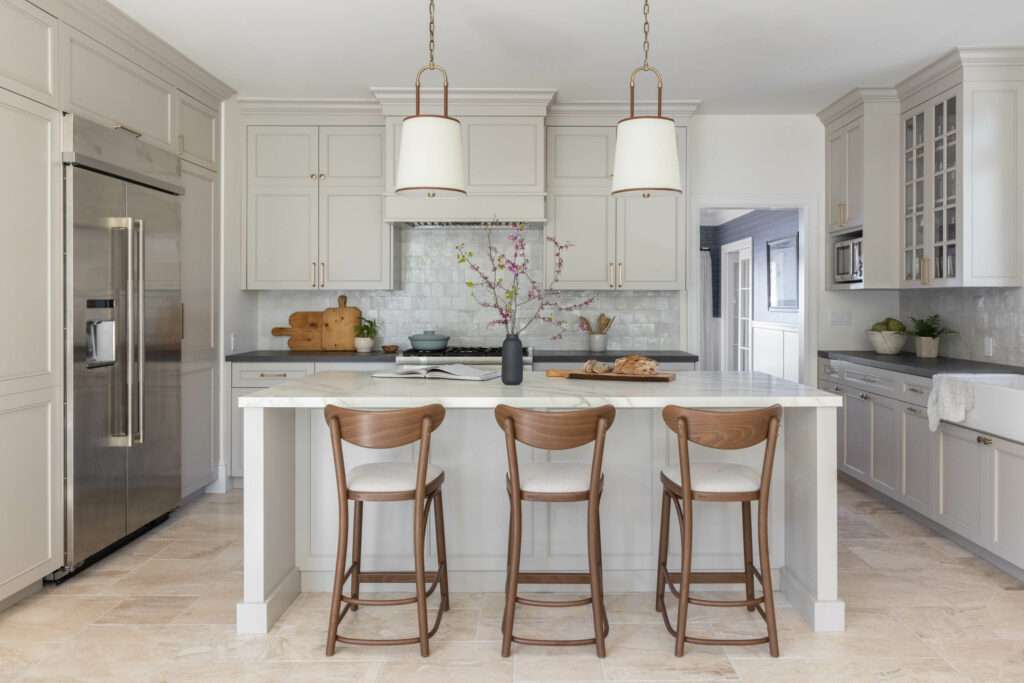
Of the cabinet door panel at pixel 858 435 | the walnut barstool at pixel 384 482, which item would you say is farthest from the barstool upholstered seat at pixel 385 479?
the cabinet door panel at pixel 858 435

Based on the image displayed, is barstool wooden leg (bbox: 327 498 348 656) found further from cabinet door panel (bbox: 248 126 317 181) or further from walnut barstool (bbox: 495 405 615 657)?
cabinet door panel (bbox: 248 126 317 181)

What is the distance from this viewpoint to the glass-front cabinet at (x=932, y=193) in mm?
4602

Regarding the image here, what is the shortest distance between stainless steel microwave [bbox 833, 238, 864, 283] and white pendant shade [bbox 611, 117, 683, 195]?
304cm

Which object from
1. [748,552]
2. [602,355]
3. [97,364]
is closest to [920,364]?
[602,355]

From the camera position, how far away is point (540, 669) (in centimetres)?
267

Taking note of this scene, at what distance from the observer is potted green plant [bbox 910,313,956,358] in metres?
5.16

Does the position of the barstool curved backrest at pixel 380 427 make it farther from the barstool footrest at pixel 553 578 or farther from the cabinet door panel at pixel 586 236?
the cabinet door panel at pixel 586 236

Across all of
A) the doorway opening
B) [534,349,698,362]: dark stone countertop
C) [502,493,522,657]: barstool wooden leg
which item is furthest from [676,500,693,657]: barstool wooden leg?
the doorway opening

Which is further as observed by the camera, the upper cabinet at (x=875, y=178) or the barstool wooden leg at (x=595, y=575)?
the upper cabinet at (x=875, y=178)

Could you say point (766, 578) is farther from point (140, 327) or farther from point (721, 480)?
point (140, 327)

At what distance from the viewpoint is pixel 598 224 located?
5.55m

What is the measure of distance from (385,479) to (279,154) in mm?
3518

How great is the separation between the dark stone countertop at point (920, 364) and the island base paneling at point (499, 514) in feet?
5.41

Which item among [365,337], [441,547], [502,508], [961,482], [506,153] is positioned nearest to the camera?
[441,547]
